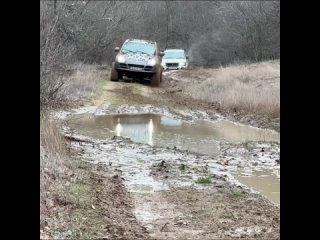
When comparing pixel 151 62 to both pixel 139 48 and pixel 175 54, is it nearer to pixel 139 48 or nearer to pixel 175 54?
pixel 139 48

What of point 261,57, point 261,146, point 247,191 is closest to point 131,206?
point 247,191

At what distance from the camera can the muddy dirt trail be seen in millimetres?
5582

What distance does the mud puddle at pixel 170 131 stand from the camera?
11242 millimetres

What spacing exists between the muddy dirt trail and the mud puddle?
0.9 inches

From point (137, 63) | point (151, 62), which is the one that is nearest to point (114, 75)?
point (137, 63)

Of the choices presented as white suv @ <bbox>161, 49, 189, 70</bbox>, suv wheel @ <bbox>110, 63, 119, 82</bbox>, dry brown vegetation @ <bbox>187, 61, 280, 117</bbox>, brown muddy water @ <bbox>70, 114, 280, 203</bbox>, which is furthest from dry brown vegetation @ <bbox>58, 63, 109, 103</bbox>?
white suv @ <bbox>161, 49, 189, 70</bbox>

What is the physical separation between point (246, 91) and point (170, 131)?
225 inches

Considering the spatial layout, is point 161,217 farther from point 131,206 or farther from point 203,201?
point 203,201

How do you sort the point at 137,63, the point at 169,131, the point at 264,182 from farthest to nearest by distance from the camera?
the point at 137,63, the point at 169,131, the point at 264,182

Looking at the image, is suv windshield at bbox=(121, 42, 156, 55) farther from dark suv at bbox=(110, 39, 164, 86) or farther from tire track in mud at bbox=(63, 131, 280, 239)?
tire track in mud at bbox=(63, 131, 280, 239)

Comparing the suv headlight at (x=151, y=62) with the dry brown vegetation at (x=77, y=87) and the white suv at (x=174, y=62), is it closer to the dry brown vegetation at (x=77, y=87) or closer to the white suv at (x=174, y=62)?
the dry brown vegetation at (x=77, y=87)

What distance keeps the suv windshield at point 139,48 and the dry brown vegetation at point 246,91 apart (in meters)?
2.42

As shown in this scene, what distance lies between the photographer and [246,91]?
17547mm
